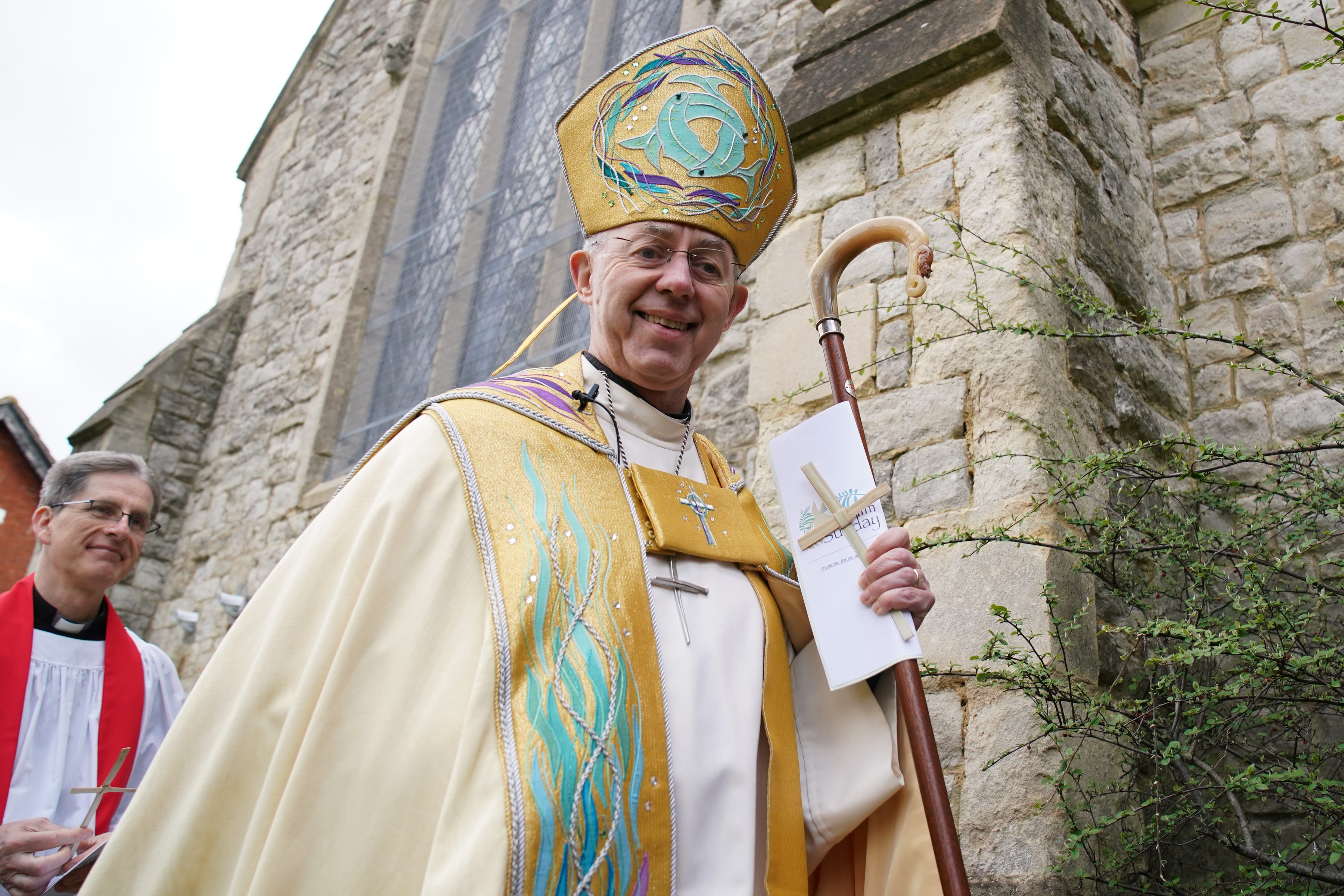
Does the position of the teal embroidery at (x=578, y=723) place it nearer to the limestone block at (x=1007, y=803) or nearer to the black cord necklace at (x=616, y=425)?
the black cord necklace at (x=616, y=425)

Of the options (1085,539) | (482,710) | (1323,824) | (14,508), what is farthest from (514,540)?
(14,508)

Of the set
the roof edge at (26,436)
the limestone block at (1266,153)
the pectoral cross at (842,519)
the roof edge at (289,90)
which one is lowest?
the pectoral cross at (842,519)

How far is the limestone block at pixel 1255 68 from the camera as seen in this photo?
3508 mm

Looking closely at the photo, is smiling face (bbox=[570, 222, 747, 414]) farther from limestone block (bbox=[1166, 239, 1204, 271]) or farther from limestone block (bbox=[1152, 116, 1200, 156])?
limestone block (bbox=[1152, 116, 1200, 156])

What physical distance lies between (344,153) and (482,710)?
24.8 feet

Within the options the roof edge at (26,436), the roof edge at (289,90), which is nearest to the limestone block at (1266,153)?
the roof edge at (289,90)

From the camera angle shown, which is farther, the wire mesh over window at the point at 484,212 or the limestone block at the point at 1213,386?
the wire mesh over window at the point at 484,212

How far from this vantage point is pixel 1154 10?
12.8 ft

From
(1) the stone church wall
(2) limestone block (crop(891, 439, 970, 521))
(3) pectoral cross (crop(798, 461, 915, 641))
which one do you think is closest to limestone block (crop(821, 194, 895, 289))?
(1) the stone church wall

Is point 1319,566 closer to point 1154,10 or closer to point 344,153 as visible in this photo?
point 1154,10

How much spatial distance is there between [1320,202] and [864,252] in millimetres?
1516

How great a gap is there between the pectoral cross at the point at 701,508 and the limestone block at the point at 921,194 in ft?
4.40

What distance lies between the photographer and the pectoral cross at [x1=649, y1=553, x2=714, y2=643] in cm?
177

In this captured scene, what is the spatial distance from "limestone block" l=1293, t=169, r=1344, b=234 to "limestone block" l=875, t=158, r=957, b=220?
1.23 meters
